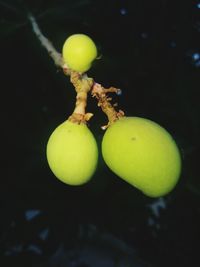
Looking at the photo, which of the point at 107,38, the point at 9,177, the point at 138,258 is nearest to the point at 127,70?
the point at 107,38

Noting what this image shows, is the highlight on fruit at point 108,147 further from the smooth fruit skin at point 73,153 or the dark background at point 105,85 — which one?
the dark background at point 105,85

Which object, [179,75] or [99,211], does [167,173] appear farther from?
[99,211]

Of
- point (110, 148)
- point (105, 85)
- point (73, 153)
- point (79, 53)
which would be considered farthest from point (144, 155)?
point (105, 85)

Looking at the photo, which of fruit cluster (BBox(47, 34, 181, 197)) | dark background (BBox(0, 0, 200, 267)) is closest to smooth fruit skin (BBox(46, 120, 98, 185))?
fruit cluster (BBox(47, 34, 181, 197))

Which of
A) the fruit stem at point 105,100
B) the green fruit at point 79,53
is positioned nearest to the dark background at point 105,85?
the fruit stem at point 105,100

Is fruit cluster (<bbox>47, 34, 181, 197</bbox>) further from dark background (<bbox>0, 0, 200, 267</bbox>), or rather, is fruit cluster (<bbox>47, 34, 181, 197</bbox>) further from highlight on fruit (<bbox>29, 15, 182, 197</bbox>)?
dark background (<bbox>0, 0, 200, 267</bbox>)
